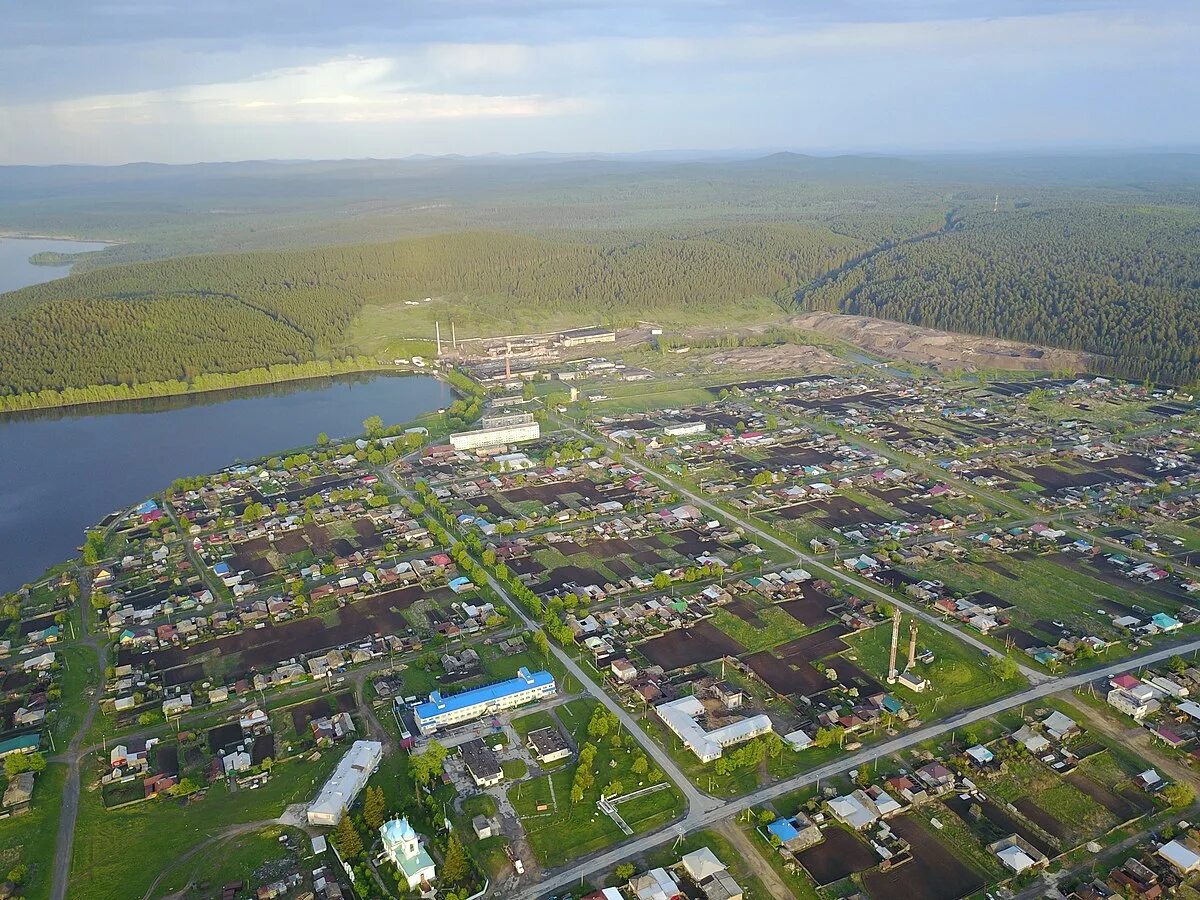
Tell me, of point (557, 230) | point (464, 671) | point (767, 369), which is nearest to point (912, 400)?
point (767, 369)

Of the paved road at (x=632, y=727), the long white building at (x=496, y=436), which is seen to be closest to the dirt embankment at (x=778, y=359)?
the long white building at (x=496, y=436)

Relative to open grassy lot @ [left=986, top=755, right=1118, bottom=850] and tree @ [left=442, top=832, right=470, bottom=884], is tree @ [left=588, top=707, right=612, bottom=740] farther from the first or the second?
open grassy lot @ [left=986, top=755, right=1118, bottom=850]

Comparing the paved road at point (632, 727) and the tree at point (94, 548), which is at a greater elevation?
the tree at point (94, 548)

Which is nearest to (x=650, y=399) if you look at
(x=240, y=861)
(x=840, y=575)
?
(x=840, y=575)

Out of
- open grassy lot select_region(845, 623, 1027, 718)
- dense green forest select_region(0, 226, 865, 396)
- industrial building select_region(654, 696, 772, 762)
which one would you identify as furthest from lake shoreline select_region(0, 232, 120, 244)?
open grassy lot select_region(845, 623, 1027, 718)

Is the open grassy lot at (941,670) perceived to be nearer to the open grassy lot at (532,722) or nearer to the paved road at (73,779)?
the open grassy lot at (532,722)

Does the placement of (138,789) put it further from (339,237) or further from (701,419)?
(339,237)
